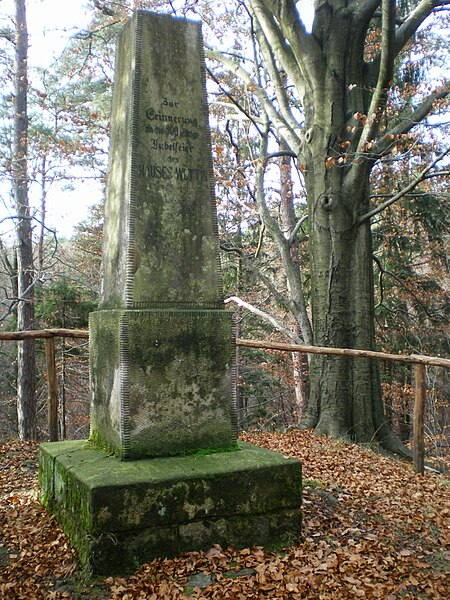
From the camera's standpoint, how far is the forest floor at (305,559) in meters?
3.35

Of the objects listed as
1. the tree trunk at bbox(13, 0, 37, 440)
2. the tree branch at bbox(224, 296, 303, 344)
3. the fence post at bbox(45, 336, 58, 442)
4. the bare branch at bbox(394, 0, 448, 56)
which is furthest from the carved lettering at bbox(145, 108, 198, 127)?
the tree trunk at bbox(13, 0, 37, 440)

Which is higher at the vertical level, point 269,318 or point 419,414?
point 269,318

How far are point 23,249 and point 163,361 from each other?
9.22 m

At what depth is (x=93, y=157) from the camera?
50.7ft

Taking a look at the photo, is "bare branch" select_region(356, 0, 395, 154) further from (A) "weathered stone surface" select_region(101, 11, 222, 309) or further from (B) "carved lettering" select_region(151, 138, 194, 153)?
(B) "carved lettering" select_region(151, 138, 194, 153)

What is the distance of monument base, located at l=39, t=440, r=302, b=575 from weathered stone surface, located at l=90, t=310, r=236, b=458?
0.17 meters

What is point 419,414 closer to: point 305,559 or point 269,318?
point 305,559

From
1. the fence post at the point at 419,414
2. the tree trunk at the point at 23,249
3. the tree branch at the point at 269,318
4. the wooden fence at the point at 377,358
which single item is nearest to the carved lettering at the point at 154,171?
the wooden fence at the point at 377,358

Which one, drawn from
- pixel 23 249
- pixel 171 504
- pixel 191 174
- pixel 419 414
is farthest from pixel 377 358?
pixel 23 249

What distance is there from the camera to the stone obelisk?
4.14m

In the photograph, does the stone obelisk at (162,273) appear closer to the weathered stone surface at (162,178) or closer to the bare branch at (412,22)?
the weathered stone surface at (162,178)

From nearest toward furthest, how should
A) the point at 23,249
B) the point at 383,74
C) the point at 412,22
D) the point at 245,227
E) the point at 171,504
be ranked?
1. the point at 171,504
2. the point at 383,74
3. the point at 412,22
4. the point at 23,249
5. the point at 245,227

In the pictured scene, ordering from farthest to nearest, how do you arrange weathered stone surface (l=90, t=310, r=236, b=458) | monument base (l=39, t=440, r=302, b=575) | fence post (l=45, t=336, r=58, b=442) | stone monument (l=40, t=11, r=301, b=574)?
fence post (l=45, t=336, r=58, b=442)
weathered stone surface (l=90, t=310, r=236, b=458)
stone monument (l=40, t=11, r=301, b=574)
monument base (l=39, t=440, r=302, b=575)

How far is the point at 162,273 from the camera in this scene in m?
4.37
